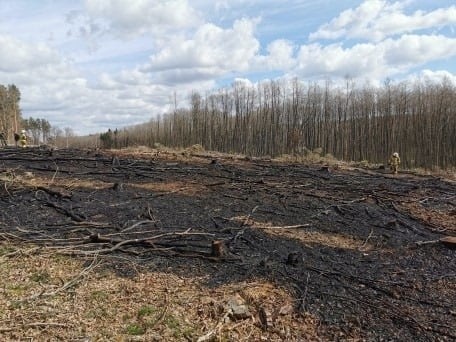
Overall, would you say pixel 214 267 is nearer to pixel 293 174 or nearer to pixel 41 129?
pixel 293 174

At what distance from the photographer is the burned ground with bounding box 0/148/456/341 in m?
4.31

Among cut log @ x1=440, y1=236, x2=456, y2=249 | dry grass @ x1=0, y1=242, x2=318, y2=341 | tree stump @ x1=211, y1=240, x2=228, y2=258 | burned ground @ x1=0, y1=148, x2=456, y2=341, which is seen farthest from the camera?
cut log @ x1=440, y1=236, x2=456, y2=249

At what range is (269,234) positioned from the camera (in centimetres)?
661

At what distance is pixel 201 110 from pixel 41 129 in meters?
37.9

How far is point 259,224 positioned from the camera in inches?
283

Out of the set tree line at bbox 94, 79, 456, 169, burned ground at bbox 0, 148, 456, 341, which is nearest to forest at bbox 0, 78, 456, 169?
tree line at bbox 94, 79, 456, 169

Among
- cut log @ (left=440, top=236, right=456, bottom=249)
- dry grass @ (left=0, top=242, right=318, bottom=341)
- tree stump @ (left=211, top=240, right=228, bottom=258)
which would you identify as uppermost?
tree stump @ (left=211, top=240, right=228, bottom=258)

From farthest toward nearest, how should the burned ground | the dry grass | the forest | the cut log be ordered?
the forest, the cut log, the burned ground, the dry grass

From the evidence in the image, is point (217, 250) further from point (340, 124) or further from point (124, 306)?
point (340, 124)

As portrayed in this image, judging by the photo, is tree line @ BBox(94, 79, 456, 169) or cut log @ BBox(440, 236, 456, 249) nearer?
cut log @ BBox(440, 236, 456, 249)

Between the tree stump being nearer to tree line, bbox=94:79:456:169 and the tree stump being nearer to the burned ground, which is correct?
the burned ground

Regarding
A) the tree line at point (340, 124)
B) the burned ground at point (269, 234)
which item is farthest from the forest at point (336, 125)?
the burned ground at point (269, 234)

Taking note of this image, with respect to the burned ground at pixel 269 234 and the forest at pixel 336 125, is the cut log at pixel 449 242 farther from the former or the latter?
the forest at pixel 336 125

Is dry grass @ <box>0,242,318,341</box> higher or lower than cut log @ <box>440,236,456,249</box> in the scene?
higher
